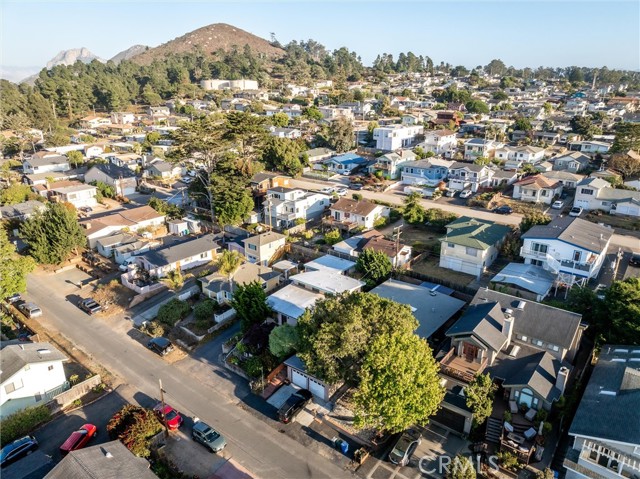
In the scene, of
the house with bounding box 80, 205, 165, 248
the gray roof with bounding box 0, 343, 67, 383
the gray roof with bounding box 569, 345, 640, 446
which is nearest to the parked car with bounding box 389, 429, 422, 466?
the gray roof with bounding box 569, 345, 640, 446

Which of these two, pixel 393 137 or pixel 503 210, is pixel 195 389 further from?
pixel 393 137

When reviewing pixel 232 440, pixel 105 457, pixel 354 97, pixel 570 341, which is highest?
pixel 354 97

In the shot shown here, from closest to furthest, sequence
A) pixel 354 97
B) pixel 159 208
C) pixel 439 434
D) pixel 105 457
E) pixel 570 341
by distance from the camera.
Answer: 1. pixel 105 457
2. pixel 439 434
3. pixel 570 341
4. pixel 159 208
5. pixel 354 97

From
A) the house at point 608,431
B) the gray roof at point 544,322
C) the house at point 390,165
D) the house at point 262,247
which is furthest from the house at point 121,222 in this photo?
the house at point 608,431

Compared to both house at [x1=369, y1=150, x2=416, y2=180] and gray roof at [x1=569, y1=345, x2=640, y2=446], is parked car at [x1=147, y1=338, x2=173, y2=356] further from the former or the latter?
house at [x1=369, y1=150, x2=416, y2=180]

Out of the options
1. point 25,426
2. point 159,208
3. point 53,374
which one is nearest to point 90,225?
point 159,208

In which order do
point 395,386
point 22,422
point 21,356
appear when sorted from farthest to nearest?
1. point 21,356
2. point 22,422
3. point 395,386

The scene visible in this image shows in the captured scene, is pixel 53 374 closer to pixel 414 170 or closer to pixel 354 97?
pixel 414 170

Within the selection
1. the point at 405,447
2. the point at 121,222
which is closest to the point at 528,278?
the point at 405,447
